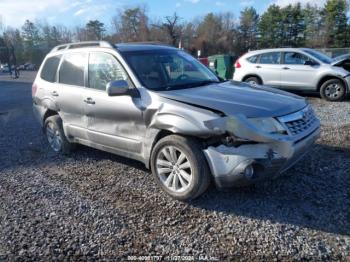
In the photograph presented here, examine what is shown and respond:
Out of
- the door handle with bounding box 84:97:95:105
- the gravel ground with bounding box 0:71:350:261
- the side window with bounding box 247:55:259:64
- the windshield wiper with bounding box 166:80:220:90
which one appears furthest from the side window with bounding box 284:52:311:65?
the door handle with bounding box 84:97:95:105

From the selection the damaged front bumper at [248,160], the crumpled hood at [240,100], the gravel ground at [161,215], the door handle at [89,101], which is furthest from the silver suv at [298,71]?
the damaged front bumper at [248,160]

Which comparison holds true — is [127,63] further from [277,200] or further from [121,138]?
[277,200]

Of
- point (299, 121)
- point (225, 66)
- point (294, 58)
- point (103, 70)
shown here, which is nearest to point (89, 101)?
point (103, 70)

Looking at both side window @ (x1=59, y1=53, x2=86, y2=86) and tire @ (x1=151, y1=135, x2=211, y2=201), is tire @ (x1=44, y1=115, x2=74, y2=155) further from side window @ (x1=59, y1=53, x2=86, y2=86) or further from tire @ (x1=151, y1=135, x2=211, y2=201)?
tire @ (x1=151, y1=135, x2=211, y2=201)

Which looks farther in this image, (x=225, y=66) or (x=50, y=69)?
(x=225, y=66)

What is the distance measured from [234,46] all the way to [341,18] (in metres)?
21.7

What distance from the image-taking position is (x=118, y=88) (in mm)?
4023

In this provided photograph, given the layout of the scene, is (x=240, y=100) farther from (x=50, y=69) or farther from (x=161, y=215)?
(x=50, y=69)

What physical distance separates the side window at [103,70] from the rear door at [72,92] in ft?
0.62

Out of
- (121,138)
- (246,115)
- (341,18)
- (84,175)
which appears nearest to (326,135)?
(246,115)

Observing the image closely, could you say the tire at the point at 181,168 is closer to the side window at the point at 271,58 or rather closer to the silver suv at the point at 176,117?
the silver suv at the point at 176,117

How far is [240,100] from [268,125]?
0.46 meters

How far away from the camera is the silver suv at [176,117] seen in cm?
344

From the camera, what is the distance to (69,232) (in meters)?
3.38
